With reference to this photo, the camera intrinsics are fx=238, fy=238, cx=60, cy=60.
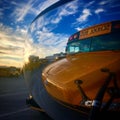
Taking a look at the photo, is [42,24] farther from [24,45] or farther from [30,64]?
[24,45]

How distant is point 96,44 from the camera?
2180 mm

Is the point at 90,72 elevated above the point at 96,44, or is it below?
below

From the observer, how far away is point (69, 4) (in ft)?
6.68

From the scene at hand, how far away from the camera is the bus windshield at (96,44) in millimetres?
2011

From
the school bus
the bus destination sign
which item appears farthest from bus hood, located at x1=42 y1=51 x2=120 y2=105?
the bus destination sign

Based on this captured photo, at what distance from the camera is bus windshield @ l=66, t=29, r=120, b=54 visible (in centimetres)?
201

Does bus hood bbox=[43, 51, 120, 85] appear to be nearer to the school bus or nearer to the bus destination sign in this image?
the school bus

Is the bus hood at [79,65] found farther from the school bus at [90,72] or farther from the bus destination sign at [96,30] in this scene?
the bus destination sign at [96,30]

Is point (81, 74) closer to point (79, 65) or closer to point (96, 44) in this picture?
point (79, 65)

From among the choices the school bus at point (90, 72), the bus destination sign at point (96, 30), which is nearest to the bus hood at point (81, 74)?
the school bus at point (90, 72)

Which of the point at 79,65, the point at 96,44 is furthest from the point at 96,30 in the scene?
the point at 79,65

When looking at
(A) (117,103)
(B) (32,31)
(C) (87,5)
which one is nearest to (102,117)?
(A) (117,103)

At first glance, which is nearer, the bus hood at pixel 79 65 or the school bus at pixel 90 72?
the school bus at pixel 90 72

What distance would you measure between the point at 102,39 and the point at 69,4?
0.43 m
